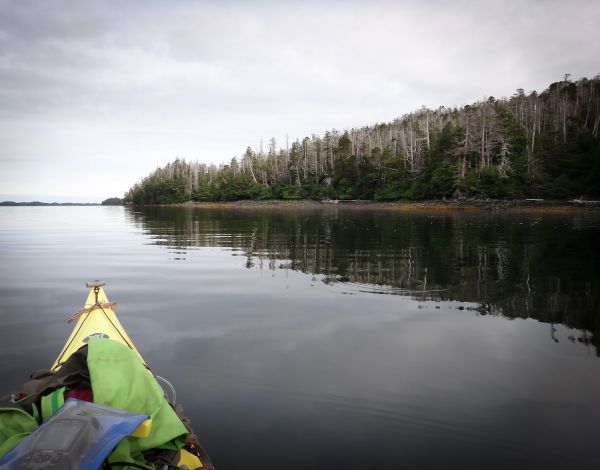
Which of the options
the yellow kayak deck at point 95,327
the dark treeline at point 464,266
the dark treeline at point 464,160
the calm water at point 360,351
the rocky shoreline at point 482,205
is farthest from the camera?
the dark treeline at point 464,160

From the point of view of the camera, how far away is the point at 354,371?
19.6 ft

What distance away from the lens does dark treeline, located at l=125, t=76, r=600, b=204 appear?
5981 cm

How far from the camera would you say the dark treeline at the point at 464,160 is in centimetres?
5981

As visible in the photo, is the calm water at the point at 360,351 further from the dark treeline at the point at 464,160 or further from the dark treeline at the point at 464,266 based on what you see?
the dark treeline at the point at 464,160

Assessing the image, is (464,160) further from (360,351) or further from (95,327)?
(95,327)

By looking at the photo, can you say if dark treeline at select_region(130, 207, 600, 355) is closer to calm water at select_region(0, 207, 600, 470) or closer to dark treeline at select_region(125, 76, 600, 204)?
calm water at select_region(0, 207, 600, 470)

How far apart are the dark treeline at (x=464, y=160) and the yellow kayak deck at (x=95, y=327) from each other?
205ft

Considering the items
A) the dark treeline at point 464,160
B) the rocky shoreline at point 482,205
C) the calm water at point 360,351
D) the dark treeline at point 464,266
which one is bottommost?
the calm water at point 360,351

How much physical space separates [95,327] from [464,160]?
66988mm

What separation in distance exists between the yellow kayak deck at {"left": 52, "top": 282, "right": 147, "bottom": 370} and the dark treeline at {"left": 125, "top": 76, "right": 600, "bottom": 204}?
62.4m

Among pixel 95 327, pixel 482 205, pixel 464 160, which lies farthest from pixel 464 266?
pixel 464 160

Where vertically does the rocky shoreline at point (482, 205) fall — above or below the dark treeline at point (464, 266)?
above

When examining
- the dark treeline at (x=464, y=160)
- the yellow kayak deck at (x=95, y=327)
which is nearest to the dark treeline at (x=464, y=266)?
the yellow kayak deck at (x=95, y=327)

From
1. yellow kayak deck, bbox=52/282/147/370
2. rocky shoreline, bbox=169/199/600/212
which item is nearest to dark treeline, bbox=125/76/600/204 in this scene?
rocky shoreline, bbox=169/199/600/212
